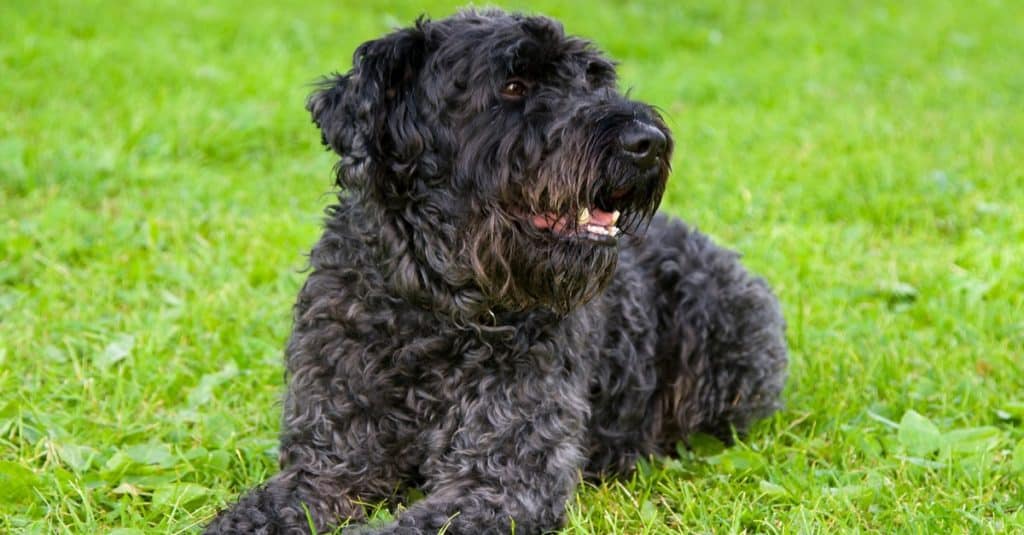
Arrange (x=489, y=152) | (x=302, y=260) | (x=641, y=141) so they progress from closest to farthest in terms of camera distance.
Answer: (x=641, y=141), (x=489, y=152), (x=302, y=260)

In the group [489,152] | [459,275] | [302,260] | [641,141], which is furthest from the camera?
[302,260]

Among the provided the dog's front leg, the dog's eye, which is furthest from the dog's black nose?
the dog's front leg

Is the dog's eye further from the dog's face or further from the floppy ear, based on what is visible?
the floppy ear

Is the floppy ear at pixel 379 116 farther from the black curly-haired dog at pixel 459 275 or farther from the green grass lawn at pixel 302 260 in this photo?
the green grass lawn at pixel 302 260

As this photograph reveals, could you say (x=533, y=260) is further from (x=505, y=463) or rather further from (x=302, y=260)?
(x=302, y=260)

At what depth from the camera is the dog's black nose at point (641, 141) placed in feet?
11.4

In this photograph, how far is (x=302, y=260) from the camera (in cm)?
629

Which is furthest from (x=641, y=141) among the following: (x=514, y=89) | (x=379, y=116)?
(x=379, y=116)

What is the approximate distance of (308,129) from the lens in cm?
899

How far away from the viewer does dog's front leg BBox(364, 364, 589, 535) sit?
3586mm

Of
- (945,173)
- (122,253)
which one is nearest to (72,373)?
(122,253)

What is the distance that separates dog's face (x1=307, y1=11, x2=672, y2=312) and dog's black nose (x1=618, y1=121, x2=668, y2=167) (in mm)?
37

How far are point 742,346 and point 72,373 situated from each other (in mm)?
2818

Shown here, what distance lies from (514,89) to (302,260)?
9.39 feet
